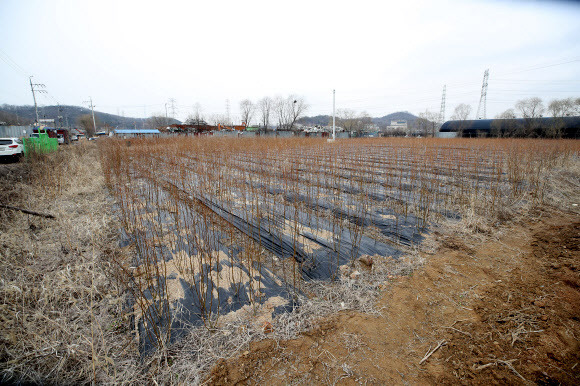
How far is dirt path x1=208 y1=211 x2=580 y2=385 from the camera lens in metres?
1.67

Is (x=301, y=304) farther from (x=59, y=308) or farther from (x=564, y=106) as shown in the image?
(x=564, y=106)

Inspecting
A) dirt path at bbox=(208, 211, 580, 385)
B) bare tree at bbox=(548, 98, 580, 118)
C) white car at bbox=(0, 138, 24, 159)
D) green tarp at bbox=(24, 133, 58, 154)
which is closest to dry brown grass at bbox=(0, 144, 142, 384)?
dirt path at bbox=(208, 211, 580, 385)

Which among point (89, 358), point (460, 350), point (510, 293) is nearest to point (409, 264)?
point (510, 293)

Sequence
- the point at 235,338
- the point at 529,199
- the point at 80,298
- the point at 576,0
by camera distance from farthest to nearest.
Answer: the point at 529,199 < the point at 80,298 < the point at 235,338 < the point at 576,0

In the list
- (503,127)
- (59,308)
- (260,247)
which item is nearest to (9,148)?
(59,308)

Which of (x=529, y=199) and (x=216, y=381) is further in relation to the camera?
(x=529, y=199)

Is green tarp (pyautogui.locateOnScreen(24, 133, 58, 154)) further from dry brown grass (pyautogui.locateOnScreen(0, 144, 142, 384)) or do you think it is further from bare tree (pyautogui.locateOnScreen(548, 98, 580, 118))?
bare tree (pyautogui.locateOnScreen(548, 98, 580, 118))

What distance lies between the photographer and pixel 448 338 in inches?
77.5

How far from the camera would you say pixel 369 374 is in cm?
170

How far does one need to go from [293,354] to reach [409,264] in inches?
80.4

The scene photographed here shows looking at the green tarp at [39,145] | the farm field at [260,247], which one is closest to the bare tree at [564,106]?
the farm field at [260,247]

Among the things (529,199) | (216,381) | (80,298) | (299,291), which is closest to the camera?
(216,381)

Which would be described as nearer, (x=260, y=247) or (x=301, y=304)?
(x=301, y=304)

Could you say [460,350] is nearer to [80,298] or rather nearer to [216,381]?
[216,381]
